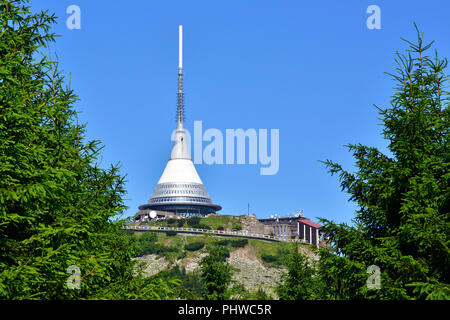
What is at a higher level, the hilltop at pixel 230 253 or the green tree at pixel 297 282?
the hilltop at pixel 230 253

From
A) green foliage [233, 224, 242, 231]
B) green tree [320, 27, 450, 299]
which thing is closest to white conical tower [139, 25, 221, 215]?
green foliage [233, 224, 242, 231]

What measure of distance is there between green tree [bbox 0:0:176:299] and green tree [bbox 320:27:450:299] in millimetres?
5042

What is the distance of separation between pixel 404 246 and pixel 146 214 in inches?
5976

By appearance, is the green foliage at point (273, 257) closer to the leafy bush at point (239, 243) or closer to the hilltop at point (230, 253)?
the hilltop at point (230, 253)

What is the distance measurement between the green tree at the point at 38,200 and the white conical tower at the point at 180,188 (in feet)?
510

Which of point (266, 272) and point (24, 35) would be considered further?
point (266, 272)

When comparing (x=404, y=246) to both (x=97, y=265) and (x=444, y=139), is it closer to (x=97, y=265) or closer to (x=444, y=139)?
(x=444, y=139)

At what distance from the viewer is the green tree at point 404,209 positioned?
44.4ft

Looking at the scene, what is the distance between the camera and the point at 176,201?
17112cm

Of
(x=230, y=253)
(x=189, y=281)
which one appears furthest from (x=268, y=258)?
(x=189, y=281)

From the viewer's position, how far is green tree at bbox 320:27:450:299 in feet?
44.4

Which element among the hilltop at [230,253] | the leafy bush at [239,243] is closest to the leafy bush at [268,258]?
the hilltop at [230,253]

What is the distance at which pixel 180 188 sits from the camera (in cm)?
17525
